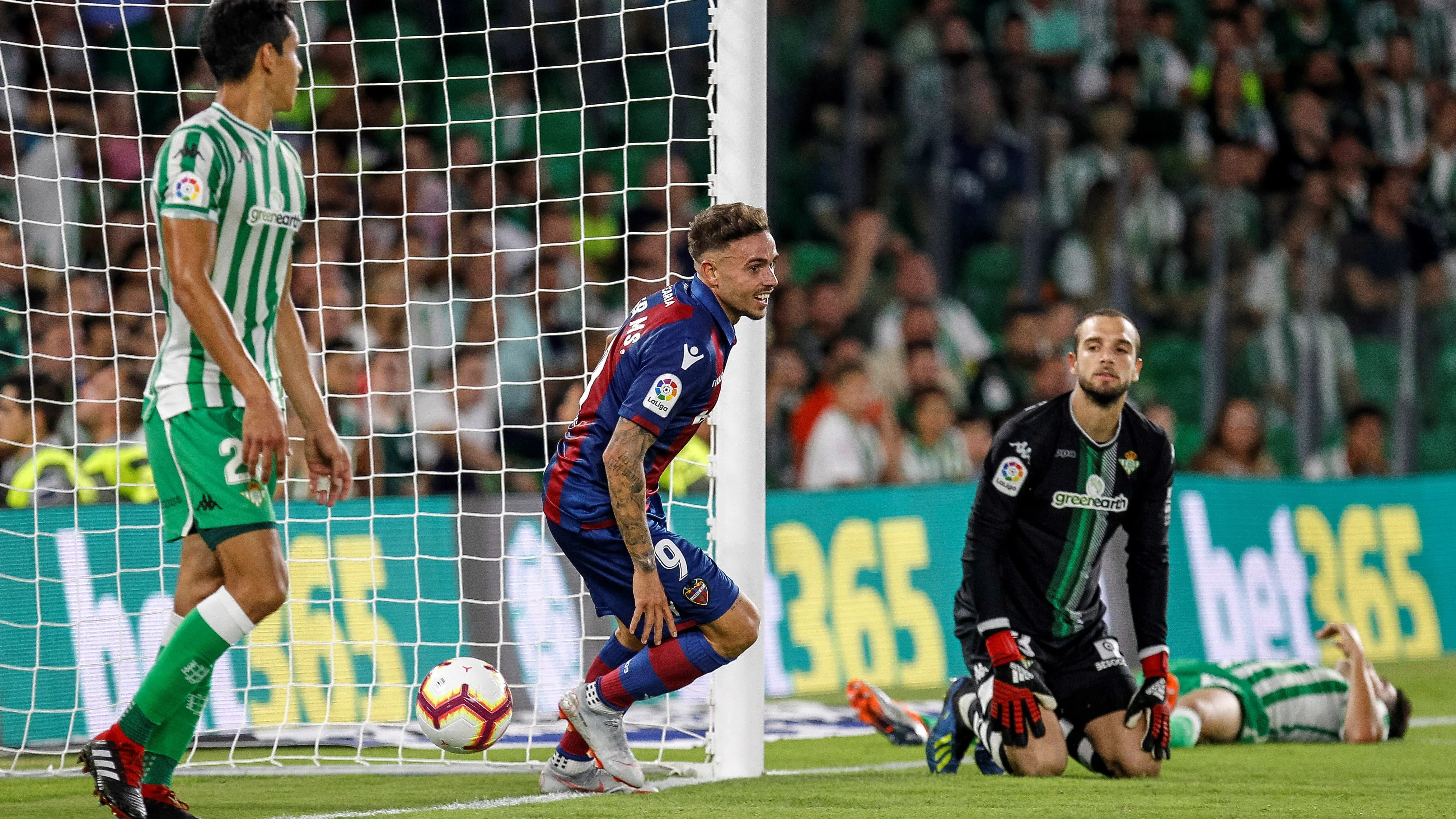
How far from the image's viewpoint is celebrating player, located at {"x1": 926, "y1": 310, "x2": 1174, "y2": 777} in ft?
17.8

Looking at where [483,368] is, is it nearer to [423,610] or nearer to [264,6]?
[423,610]

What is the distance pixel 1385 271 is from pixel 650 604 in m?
9.43

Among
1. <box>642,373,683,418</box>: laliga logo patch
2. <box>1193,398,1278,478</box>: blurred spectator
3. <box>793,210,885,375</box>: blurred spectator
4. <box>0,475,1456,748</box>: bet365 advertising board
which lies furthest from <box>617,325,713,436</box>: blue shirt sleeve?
<box>1193,398,1278,478</box>: blurred spectator

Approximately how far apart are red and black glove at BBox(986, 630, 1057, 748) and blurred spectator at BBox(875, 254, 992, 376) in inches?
217

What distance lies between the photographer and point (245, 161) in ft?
13.4

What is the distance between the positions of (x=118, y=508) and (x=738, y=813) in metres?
3.08

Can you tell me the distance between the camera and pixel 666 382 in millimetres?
4473

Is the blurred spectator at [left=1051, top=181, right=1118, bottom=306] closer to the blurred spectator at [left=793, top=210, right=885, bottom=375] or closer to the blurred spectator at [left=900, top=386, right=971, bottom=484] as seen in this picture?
the blurred spectator at [left=793, top=210, right=885, bottom=375]

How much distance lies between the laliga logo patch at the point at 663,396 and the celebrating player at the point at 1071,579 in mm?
1437

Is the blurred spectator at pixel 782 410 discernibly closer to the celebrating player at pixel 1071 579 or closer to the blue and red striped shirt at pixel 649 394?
the celebrating player at pixel 1071 579

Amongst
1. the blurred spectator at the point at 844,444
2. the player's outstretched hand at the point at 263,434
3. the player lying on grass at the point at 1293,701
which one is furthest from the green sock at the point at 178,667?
the blurred spectator at the point at 844,444

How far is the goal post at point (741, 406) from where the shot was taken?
16.9ft

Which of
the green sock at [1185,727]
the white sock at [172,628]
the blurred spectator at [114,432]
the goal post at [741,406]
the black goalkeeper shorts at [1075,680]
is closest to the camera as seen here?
the white sock at [172,628]

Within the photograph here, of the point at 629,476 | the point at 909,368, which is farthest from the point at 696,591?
the point at 909,368
